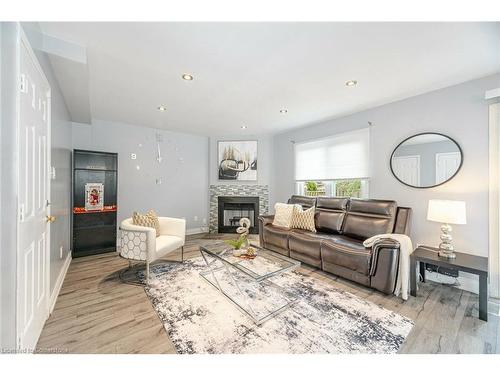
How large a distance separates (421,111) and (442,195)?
3.86ft

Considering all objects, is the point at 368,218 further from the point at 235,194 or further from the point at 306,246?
the point at 235,194

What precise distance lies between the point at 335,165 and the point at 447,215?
1902mm

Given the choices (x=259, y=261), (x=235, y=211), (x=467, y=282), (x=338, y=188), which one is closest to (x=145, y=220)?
(x=259, y=261)

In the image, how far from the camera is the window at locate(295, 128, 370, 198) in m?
3.54

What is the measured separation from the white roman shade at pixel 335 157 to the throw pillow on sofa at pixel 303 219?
931 millimetres

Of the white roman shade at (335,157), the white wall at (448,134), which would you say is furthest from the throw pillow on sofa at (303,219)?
the white wall at (448,134)

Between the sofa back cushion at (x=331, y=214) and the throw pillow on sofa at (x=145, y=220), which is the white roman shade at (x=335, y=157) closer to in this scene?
the sofa back cushion at (x=331, y=214)

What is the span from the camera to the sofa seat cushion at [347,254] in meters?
2.38

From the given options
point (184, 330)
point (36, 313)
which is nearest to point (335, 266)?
point (184, 330)

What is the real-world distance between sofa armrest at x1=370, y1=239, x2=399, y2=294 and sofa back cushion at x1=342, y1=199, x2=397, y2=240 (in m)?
0.61

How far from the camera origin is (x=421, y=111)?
284cm

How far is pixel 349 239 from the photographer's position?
9.70ft

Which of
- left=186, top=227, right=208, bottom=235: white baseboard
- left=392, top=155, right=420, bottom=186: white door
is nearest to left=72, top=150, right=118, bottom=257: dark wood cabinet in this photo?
left=186, top=227, right=208, bottom=235: white baseboard

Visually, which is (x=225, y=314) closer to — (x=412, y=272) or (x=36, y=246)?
(x=36, y=246)
